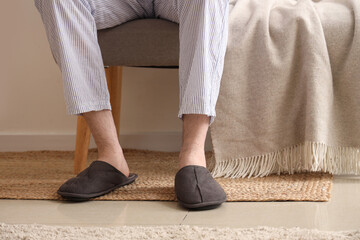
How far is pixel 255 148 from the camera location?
134 cm

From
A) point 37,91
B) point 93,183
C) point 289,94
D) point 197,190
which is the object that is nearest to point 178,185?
point 197,190

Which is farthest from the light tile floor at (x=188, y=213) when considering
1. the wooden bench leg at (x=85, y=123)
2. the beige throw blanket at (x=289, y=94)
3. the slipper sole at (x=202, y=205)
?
the wooden bench leg at (x=85, y=123)

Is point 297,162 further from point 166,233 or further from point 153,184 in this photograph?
point 166,233

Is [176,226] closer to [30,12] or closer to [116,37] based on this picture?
[116,37]

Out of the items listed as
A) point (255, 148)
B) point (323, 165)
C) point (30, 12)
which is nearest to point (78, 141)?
point (255, 148)

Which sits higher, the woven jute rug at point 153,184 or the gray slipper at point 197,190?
the gray slipper at point 197,190

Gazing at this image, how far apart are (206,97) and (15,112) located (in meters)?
1.19

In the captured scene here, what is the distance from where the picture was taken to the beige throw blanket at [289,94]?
4.23ft

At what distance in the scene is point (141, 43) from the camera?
1351 mm

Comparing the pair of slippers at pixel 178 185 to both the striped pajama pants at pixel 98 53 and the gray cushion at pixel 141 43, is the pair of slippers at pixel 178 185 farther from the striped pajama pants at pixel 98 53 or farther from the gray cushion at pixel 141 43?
the gray cushion at pixel 141 43

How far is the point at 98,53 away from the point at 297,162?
1.76ft

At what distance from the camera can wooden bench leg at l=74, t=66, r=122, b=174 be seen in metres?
1.44

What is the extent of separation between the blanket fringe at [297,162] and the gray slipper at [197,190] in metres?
0.29

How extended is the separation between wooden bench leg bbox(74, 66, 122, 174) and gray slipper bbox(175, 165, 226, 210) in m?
0.47
